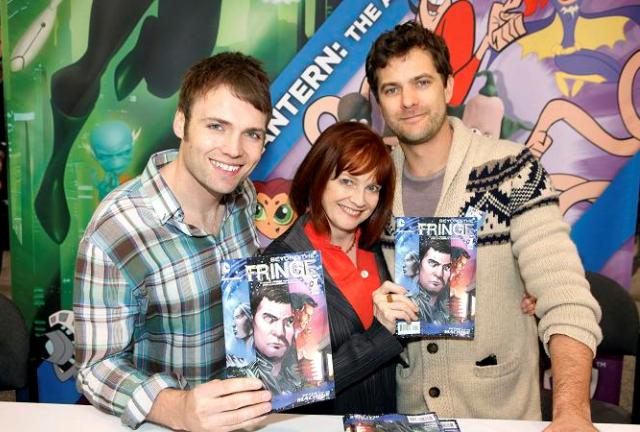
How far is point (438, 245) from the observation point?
1781 mm

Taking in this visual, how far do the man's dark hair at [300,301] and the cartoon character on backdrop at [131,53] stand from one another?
2113mm

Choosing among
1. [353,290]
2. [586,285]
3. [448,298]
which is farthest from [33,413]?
[586,285]

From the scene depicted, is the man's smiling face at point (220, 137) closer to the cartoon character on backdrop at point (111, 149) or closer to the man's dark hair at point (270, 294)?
the man's dark hair at point (270, 294)

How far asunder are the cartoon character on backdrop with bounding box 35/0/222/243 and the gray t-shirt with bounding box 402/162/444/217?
1.65 meters

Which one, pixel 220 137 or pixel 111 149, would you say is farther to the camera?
pixel 111 149

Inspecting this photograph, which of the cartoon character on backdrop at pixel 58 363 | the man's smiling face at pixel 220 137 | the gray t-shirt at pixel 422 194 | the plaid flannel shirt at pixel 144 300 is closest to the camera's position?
the plaid flannel shirt at pixel 144 300

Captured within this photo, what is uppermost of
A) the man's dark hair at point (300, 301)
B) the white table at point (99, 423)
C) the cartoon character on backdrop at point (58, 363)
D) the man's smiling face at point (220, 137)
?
the man's smiling face at point (220, 137)

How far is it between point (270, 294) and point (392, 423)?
496mm

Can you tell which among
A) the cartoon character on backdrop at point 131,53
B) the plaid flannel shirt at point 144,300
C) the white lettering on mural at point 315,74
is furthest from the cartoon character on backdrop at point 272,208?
the plaid flannel shirt at point 144,300

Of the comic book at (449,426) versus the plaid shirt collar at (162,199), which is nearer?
Answer: the comic book at (449,426)

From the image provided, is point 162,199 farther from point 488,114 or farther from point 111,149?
point 488,114

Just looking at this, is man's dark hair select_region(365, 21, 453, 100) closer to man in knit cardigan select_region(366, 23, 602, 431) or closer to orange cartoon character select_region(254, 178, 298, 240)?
man in knit cardigan select_region(366, 23, 602, 431)

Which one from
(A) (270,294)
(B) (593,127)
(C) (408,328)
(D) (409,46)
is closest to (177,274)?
(A) (270,294)

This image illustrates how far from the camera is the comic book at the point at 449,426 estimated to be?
61.6 inches
